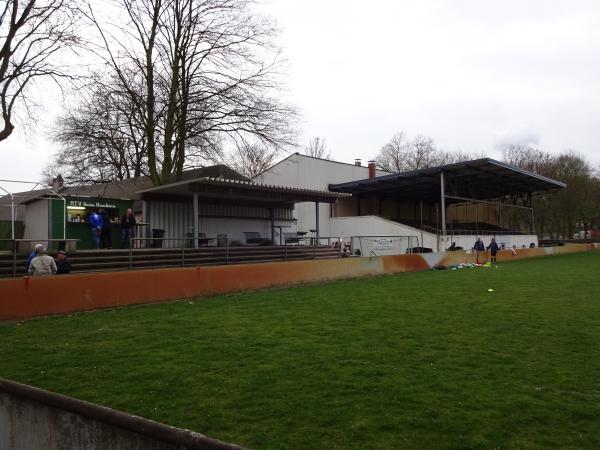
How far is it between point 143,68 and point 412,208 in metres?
32.3

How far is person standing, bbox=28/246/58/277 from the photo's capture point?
38.0 feet

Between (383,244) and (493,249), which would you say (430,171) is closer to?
(493,249)

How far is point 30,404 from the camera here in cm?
416

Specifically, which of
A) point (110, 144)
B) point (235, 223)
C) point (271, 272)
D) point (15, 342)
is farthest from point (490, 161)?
point (15, 342)

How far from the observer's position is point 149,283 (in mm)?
13078

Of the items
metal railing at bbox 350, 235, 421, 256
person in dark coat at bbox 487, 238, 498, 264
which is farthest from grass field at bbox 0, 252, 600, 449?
person in dark coat at bbox 487, 238, 498, 264

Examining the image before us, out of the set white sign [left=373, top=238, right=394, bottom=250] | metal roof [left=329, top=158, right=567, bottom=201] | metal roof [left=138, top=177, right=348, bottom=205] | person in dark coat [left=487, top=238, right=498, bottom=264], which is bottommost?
person in dark coat [left=487, top=238, right=498, bottom=264]

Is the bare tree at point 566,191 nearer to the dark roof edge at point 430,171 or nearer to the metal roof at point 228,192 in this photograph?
the dark roof edge at point 430,171

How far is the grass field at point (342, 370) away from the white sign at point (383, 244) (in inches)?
527

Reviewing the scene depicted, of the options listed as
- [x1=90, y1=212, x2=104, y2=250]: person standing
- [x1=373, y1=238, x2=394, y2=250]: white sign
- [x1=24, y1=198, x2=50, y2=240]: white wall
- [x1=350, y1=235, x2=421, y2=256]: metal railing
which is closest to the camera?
[x1=24, y1=198, x2=50, y2=240]: white wall

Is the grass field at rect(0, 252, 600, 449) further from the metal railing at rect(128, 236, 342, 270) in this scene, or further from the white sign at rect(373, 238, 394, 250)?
the white sign at rect(373, 238, 394, 250)

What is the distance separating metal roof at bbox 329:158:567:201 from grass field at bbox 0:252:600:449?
22950 mm

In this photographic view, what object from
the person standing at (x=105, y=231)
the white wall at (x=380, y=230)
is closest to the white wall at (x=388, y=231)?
the white wall at (x=380, y=230)

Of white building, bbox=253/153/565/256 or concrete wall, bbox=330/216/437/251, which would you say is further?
white building, bbox=253/153/565/256
